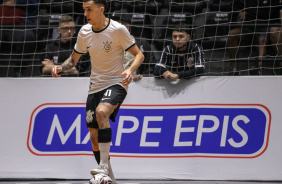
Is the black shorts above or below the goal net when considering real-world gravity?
below

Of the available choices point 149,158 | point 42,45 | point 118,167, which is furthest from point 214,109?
point 42,45

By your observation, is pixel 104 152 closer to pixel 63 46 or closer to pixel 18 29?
pixel 63 46

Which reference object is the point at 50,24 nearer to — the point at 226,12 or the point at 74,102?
the point at 74,102

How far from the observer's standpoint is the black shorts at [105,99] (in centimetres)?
497

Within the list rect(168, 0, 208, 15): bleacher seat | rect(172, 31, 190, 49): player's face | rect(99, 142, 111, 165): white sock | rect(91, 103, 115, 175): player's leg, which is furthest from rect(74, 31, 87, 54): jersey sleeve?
rect(168, 0, 208, 15): bleacher seat

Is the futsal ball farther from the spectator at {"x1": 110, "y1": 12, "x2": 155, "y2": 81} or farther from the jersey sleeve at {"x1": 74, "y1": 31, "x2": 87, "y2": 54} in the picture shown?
the spectator at {"x1": 110, "y1": 12, "x2": 155, "y2": 81}

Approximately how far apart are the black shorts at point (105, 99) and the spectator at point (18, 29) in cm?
245

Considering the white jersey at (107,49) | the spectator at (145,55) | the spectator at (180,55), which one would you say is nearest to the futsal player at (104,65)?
the white jersey at (107,49)

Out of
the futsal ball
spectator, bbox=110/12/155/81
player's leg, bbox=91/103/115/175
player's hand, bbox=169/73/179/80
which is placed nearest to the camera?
the futsal ball

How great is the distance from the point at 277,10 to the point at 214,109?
2.19 m

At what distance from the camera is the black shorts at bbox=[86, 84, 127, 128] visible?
16.3 ft

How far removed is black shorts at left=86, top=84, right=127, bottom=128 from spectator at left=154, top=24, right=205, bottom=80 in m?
1.40

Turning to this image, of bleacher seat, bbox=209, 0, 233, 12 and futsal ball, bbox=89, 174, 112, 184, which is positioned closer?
futsal ball, bbox=89, 174, 112, 184

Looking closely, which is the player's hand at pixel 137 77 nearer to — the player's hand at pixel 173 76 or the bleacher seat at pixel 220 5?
the player's hand at pixel 173 76
